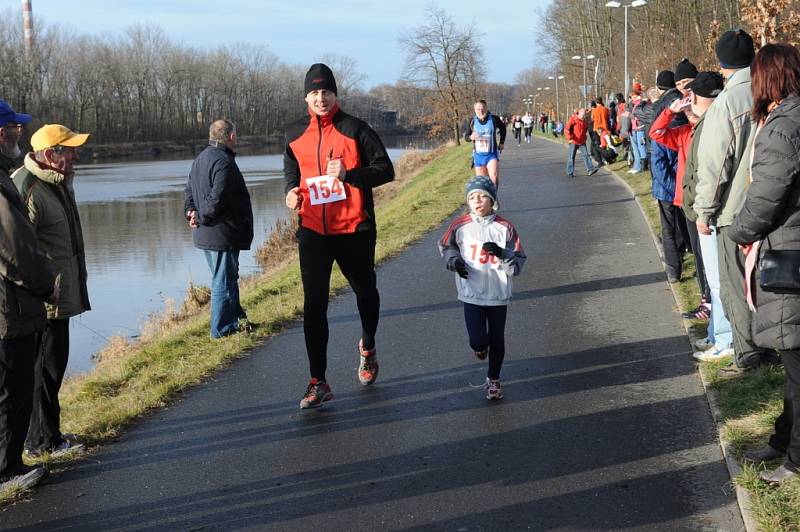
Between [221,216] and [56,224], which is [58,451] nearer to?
[56,224]

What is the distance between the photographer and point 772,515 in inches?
156

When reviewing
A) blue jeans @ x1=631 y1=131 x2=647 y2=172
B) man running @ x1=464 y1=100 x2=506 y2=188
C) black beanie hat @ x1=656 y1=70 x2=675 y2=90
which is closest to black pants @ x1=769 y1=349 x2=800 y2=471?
black beanie hat @ x1=656 y1=70 x2=675 y2=90

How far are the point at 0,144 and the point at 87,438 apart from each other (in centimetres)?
186

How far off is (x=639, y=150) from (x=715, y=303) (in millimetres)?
15435

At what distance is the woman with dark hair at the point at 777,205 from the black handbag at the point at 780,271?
0.17 feet

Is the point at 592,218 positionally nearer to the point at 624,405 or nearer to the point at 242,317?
the point at 242,317

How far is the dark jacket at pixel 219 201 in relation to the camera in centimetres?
809

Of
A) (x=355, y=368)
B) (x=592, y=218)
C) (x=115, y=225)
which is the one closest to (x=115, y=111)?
(x=115, y=225)

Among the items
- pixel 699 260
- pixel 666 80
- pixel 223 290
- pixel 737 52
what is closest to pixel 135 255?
pixel 666 80

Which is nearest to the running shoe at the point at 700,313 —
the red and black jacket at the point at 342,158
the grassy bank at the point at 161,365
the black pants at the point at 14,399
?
the red and black jacket at the point at 342,158

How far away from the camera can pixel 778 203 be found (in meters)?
4.04

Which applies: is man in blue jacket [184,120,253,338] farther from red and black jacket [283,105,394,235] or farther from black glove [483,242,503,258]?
black glove [483,242,503,258]

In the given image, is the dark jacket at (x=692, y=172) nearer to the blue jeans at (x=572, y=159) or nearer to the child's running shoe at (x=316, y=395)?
the child's running shoe at (x=316, y=395)

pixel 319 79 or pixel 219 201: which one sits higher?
pixel 319 79
